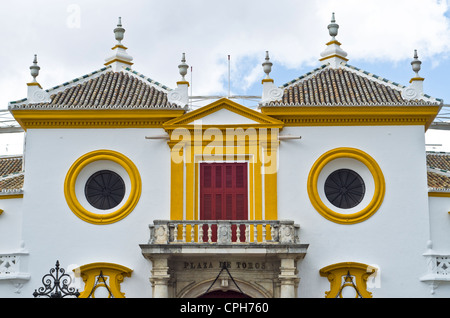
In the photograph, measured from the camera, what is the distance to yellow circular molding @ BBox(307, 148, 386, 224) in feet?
87.2

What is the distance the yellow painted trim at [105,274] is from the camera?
26188 millimetres

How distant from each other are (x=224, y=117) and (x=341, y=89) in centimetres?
420

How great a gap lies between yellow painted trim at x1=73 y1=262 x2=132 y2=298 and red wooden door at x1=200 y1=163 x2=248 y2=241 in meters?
3.09

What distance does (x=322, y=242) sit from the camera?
26.5 meters

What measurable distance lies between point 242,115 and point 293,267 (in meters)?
5.44

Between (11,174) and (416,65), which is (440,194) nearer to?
(416,65)

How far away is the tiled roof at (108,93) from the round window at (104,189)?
2.30 metres

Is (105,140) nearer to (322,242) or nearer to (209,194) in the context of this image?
(209,194)

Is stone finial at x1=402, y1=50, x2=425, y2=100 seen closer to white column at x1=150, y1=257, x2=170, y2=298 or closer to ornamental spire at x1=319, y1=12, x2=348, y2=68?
ornamental spire at x1=319, y1=12, x2=348, y2=68

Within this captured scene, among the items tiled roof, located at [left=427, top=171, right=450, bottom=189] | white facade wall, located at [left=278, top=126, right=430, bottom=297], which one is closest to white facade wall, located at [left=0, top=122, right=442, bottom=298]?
white facade wall, located at [left=278, top=126, right=430, bottom=297]

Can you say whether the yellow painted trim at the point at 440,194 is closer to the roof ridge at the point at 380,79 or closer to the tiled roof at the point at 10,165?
the roof ridge at the point at 380,79

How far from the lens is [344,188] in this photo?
89.7 feet
